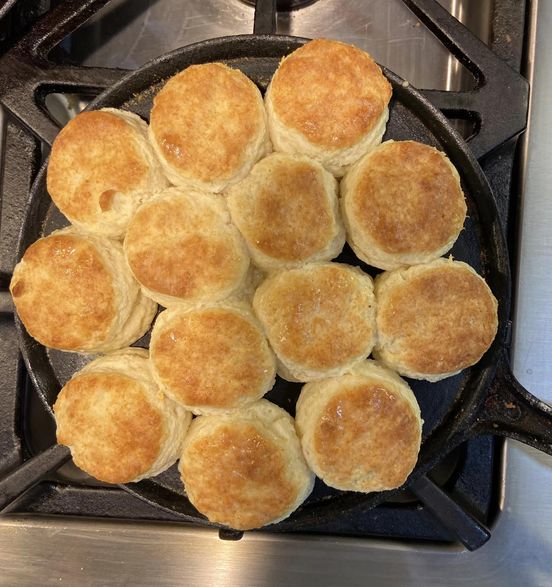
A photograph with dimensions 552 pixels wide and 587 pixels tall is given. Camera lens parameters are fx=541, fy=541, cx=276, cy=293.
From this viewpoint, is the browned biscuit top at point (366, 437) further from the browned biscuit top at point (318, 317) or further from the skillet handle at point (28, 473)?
the skillet handle at point (28, 473)

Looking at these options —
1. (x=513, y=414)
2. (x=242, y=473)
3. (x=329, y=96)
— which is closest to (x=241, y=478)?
(x=242, y=473)

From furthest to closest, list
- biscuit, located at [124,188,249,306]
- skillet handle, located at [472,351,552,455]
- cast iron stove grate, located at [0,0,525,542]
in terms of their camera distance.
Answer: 1. cast iron stove grate, located at [0,0,525,542]
2. skillet handle, located at [472,351,552,455]
3. biscuit, located at [124,188,249,306]

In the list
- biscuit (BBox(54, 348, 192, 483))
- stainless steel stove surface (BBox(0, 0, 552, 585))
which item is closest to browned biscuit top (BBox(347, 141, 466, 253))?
stainless steel stove surface (BBox(0, 0, 552, 585))

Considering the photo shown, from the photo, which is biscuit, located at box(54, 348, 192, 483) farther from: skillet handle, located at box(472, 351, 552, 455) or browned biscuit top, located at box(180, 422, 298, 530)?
skillet handle, located at box(472, 351, 552, 455)

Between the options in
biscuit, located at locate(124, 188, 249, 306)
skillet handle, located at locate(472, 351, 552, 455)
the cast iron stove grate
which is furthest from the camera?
the cast iron stove grate

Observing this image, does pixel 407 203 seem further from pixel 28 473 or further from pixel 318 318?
pixel 28 473

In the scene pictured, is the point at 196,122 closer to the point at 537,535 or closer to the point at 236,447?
the point at 236,447

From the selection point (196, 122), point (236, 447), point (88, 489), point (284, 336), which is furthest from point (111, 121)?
point (88, 489)
